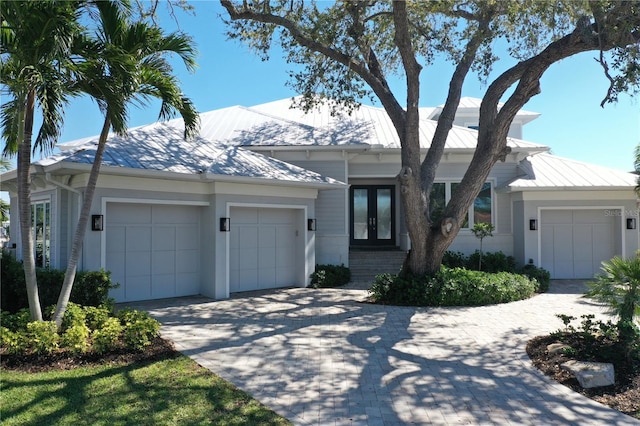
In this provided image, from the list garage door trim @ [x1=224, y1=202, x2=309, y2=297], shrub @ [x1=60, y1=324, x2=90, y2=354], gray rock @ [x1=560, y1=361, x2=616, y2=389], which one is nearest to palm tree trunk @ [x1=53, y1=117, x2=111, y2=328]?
shrub @ [x1=60, y1=324, x2=90, y2=354]

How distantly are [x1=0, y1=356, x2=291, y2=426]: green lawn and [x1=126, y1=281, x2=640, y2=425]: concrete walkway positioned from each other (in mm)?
326

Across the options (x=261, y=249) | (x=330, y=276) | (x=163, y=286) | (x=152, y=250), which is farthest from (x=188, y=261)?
(x=330, y=276)

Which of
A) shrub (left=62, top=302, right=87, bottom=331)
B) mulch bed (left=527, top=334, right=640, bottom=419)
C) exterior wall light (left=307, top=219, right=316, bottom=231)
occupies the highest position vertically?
exterior wall light (left=307, top=219, right=316, bottom=231)

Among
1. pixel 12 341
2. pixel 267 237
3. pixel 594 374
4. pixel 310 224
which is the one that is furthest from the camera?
pixel 310 224

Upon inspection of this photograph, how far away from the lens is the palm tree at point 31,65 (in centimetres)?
520

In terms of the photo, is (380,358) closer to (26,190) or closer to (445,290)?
(445,290)

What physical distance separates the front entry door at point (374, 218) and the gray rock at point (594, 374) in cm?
1202

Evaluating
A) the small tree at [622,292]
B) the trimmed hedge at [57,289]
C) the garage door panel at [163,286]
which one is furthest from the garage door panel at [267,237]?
the small tree at [622,292]

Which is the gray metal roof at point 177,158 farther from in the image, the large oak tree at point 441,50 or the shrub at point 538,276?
the shrub at point 538,276

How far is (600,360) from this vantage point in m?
5.64

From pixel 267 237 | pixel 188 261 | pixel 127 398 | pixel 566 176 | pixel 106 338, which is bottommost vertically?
pixel 127 398

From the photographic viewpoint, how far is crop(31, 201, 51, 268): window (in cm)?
1021

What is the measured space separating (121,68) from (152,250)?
5480 mm

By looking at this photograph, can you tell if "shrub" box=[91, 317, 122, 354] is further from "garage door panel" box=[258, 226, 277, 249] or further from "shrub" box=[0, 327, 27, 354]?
"garage door panel" box=[258, 226, 277, 249]
